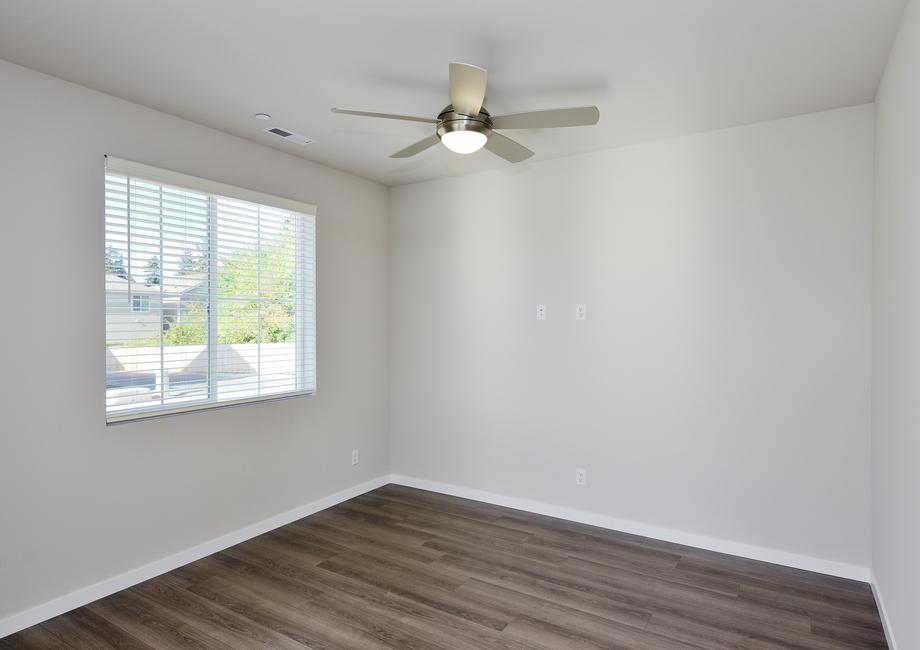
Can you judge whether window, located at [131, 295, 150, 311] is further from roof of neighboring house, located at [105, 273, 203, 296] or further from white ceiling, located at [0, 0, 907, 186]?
white ceiling, located at [0, 0, 907, 186]

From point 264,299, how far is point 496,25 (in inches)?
87.9

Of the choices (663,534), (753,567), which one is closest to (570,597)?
(663,534)

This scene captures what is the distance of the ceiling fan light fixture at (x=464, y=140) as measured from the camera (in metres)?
2.29

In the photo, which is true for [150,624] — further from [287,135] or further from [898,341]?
[898,341]

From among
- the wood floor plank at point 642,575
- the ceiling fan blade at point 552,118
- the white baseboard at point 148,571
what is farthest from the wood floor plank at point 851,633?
the white baseboard at point 148,571

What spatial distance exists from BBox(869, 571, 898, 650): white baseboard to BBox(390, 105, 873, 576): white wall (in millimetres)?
140

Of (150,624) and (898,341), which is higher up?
(898,341)

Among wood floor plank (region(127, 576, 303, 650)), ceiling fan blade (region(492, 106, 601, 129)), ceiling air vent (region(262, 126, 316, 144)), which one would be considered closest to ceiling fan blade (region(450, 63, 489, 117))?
ceiling fan blade (region(492, 106, 601, 129))

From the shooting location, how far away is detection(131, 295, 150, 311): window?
2.77 metres

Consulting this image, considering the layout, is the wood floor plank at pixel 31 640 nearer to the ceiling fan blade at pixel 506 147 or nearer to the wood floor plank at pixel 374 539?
the wood floor plank at pixel 374 539

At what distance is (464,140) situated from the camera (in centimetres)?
232

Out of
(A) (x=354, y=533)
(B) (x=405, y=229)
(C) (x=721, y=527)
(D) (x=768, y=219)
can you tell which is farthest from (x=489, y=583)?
(B) (x=405, y=229)

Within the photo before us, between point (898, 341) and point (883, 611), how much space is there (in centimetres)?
128

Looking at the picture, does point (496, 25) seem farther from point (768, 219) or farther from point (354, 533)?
point (354, 533)
